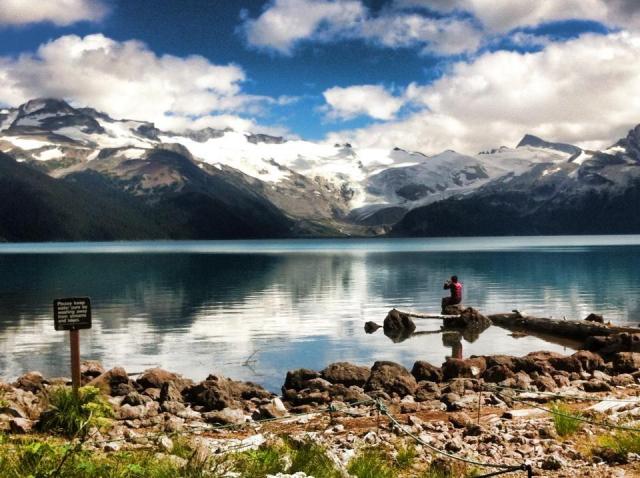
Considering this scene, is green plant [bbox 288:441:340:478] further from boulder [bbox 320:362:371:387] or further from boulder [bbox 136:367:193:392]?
boulder [bbox 320:362:371:387]

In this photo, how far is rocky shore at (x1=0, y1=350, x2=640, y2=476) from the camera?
Result: 1425 centimetres

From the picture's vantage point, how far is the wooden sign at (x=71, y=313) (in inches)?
685

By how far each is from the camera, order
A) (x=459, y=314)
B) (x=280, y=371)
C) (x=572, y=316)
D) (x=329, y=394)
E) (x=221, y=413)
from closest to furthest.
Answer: (x=221, y=413)
(x=329, y=394)
(x=280, y=371)
(x=459, y=314)
(x=572, y=316)

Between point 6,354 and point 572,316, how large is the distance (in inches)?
1634

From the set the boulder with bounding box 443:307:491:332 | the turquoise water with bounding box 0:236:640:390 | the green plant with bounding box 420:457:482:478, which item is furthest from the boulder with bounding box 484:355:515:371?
the boulder with bounding box 443:307:491:332

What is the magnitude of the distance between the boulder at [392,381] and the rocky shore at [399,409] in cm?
4

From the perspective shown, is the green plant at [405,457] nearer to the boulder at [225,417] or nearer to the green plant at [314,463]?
the green plant at [314,463]

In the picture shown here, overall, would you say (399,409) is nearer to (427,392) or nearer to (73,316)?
(427,392)

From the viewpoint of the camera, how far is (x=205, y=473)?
36.1ft

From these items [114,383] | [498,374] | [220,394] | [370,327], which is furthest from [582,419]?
[370,327]

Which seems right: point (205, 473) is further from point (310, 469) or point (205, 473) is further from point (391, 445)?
point (391, 445)

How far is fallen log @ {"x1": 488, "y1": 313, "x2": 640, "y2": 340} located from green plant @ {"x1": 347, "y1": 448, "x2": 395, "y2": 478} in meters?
28.3

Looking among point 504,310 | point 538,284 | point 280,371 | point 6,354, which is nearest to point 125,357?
point 6,354

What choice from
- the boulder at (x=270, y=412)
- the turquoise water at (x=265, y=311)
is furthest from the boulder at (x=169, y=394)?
the turquoise water at (x=265, y=311)
